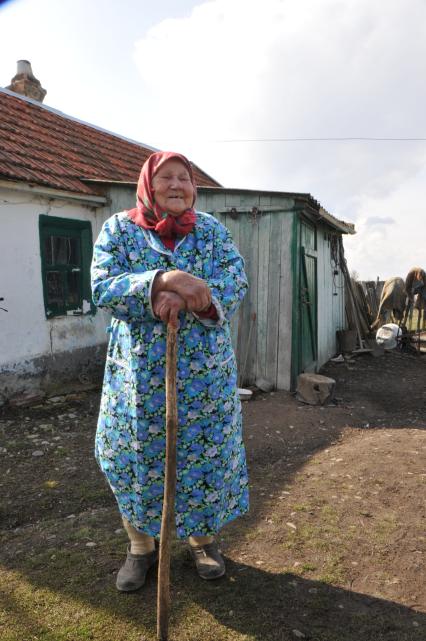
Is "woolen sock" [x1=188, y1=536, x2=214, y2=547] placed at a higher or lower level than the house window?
lower

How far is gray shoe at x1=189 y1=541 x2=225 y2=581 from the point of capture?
7.39 feet

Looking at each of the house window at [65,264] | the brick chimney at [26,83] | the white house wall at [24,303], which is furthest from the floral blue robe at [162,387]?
the brick chimney at [26,83]

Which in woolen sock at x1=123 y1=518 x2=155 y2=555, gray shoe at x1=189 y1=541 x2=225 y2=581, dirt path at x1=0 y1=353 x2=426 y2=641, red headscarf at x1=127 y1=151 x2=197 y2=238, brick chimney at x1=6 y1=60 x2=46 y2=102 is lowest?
dirt path at x1=0 y1=353 x2=426 y2=641

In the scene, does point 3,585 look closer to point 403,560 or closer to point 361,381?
point 403,560

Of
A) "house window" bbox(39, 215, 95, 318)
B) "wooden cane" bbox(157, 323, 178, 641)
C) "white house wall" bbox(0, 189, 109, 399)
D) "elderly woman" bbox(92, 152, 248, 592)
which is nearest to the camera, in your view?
"wooden cane" bbox(157, 323, 178, 641)

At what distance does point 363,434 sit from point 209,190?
3.71 m

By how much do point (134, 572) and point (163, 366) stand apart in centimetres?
107

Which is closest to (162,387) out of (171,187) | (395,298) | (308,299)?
(171,187)

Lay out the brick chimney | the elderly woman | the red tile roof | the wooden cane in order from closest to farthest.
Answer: the wooden cane, the elderly woman, the red tile roof, the brick chimney

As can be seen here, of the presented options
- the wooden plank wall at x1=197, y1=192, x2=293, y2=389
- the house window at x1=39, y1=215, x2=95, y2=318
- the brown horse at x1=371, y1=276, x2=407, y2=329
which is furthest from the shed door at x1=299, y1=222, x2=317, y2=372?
the brown horse at x1=371, y1=276, x2=407, y2=329

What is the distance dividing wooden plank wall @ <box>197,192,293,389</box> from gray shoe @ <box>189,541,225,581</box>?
412 cm

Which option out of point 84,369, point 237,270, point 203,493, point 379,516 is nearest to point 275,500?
point 379,516

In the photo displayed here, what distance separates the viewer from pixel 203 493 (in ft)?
6.78

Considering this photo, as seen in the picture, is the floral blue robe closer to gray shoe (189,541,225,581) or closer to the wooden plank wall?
gray shoe (189,541,225,581)
